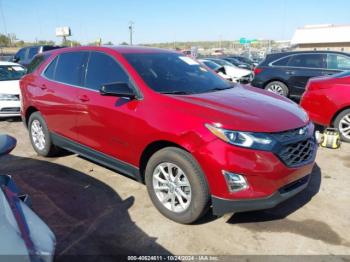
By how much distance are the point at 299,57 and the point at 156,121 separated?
7.97 metres

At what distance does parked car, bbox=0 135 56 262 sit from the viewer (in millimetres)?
1648

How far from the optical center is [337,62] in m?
9.55

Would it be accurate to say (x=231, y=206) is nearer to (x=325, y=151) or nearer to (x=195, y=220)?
(x=195, y=220)

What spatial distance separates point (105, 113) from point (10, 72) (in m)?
6.76

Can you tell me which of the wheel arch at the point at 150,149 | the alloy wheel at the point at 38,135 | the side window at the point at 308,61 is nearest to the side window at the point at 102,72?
the wheel arch at the point at 150,149

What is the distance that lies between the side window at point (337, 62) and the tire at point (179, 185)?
779cm

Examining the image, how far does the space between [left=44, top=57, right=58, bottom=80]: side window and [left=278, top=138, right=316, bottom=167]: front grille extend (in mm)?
3558

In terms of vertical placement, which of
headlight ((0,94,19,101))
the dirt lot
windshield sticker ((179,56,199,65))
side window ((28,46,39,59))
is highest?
side window ((28,46,39,59))

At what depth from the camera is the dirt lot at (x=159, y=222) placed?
3168 mm

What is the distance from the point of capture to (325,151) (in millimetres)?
6066

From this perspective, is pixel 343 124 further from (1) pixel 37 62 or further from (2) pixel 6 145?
(2) pixel 6 145

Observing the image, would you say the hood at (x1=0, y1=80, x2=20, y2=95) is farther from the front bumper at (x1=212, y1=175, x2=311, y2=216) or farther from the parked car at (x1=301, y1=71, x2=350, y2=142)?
the front bumper at (x1=212, y1=175, x2=311, y2=216)

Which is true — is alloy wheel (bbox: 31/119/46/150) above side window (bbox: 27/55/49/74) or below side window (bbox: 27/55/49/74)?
below

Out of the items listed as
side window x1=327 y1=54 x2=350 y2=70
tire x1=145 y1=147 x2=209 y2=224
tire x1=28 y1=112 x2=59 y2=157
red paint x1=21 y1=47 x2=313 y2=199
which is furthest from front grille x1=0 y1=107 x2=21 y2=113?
side window x1=327 y1=54 x2=350 y2=70
